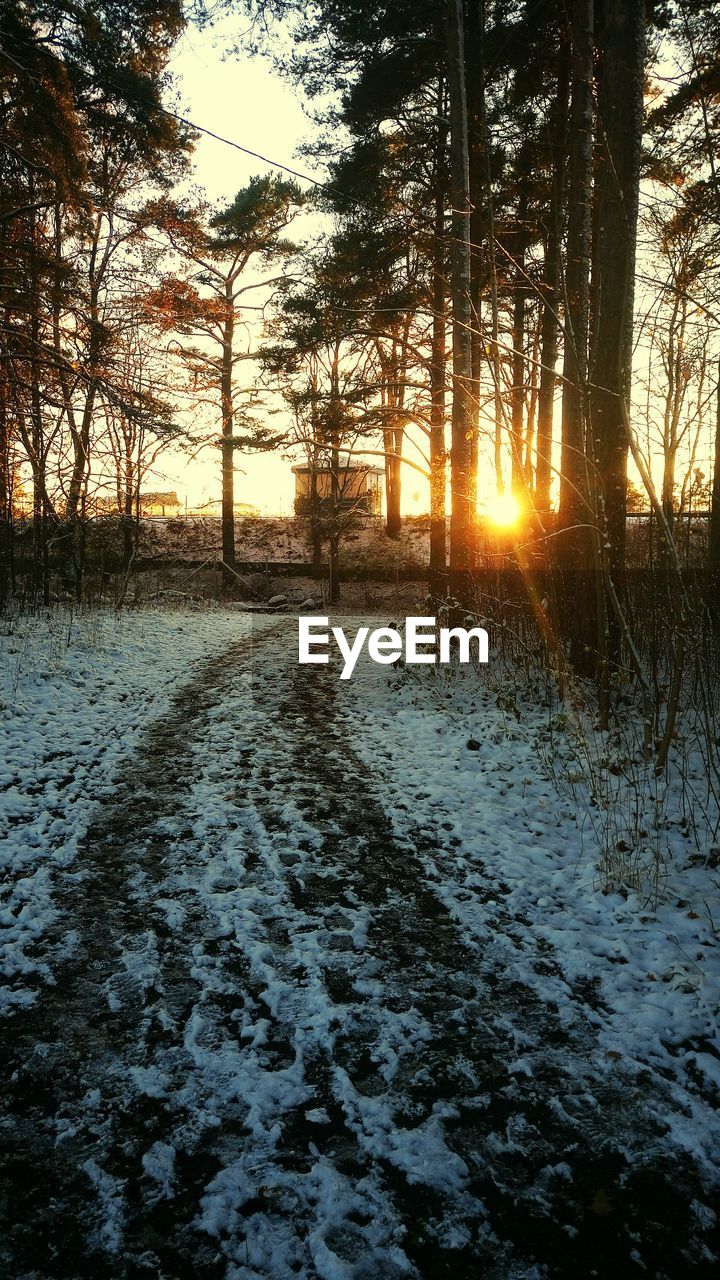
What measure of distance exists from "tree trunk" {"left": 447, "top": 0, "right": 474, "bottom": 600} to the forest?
6cm

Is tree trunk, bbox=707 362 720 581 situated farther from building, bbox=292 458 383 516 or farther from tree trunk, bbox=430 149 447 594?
building, bbox=292 458 383 516

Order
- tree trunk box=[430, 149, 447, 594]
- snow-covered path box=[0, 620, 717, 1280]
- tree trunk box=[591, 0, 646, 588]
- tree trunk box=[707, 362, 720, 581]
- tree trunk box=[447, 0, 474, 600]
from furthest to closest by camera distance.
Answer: tree trunk box=[430, 149, 447, 594] → tree trunk box=[447, 0, 474, 600] → tree trunk box=[707, 362, 720, 581] → tree trunk box=[591, 0, 646, 588] → snow-covered path box=[0, 620, 717, 1280]

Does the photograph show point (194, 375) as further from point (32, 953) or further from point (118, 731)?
point (32, 953)

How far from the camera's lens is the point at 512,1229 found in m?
2.05

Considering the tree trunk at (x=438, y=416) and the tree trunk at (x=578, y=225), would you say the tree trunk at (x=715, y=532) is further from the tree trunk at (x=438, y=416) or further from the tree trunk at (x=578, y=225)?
the tree trunk at (x=438, y=416)

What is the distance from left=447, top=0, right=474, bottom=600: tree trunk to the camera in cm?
954

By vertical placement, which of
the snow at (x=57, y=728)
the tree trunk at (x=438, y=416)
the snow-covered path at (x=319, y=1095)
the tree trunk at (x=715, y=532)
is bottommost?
the snow-covered path at (x=319, y=1095)

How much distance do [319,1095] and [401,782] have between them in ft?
11.5

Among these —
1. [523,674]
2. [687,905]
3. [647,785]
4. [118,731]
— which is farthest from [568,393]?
[118,731]

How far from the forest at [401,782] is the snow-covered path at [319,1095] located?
0.01m

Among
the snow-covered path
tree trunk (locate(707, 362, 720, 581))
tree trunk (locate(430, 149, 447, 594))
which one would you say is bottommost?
the snow-covered path

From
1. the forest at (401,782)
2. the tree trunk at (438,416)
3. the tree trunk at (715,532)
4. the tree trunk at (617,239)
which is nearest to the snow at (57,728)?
the forest at (401,782)

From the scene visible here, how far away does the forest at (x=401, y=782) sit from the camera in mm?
2211

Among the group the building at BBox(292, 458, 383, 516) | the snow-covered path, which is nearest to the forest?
the snow-covered path
